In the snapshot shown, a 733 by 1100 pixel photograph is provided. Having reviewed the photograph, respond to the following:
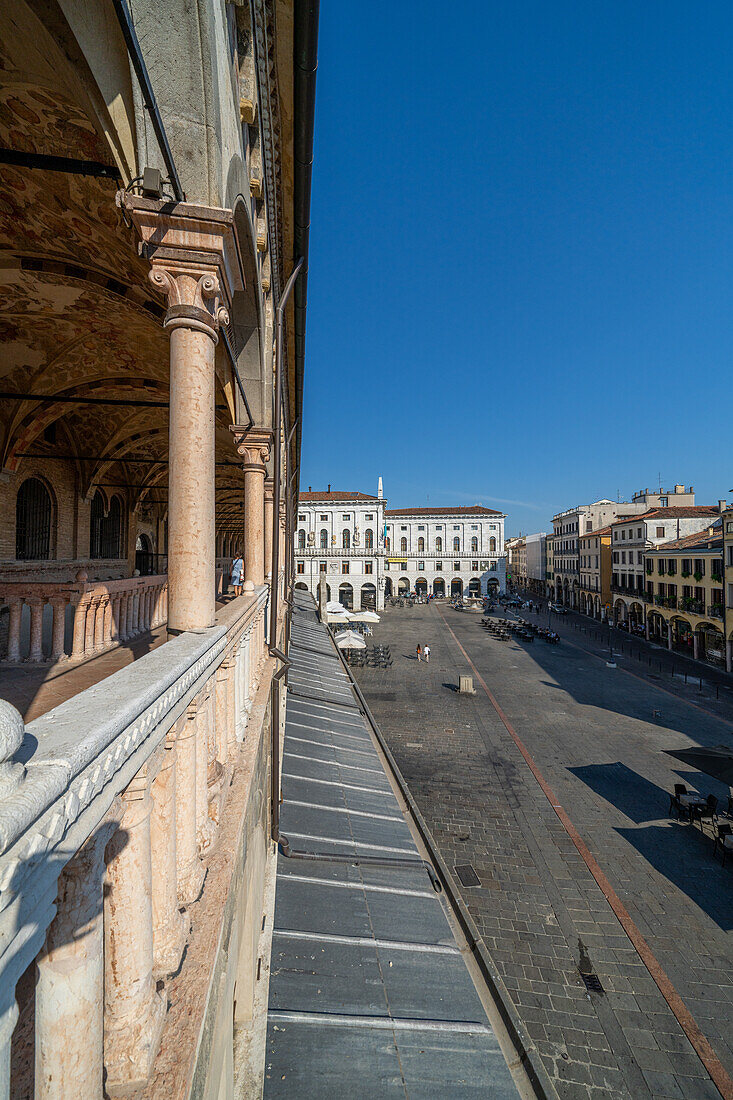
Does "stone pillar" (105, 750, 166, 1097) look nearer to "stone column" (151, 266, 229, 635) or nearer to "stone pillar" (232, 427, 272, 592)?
"stone column" (151, 266, 229, 635)

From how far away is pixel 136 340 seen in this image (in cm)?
867

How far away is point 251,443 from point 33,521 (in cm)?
828

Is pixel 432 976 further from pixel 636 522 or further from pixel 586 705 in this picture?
pixel 636 522

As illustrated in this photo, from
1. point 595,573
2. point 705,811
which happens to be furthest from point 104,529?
point 595,573

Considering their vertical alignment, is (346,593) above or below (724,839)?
above

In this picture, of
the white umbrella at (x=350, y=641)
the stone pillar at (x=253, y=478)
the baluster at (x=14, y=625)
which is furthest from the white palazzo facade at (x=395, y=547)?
the baluster at (x=14, y=625)

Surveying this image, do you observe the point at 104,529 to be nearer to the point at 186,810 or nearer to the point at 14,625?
the point at 14,625

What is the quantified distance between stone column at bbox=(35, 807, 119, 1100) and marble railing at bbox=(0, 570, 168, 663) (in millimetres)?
3658

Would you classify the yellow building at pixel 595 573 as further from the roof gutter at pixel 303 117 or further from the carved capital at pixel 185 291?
the carved capital at pixel 185 291

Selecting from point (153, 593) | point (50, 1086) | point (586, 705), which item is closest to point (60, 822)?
point (50, 1086)

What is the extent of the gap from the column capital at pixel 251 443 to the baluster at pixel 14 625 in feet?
9.88

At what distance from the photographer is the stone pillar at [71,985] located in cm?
106

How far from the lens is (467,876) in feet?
26.7

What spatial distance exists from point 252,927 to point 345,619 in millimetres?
23559
